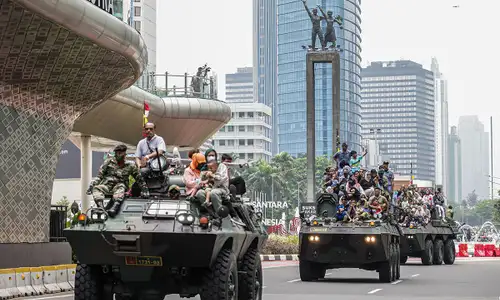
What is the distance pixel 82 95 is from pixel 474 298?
11.4m

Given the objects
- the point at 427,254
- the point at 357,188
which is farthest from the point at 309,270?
the point at 427,254

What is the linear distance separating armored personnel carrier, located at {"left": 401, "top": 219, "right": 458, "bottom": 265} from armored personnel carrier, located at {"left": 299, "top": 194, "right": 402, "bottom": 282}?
31.6 ft

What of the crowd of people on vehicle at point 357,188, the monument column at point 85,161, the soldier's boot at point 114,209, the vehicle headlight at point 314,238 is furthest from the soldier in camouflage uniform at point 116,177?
the monument column at point 85,161

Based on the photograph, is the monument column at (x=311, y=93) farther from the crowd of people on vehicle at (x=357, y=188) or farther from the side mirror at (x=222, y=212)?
the side mirror at (x=222, y=212)

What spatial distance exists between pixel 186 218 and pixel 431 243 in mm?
26360

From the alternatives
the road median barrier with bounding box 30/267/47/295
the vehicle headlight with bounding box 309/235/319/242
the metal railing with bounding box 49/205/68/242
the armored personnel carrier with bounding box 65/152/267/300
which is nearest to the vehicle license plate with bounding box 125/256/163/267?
the armored personnel carrier with bounding box 65/152/267/300

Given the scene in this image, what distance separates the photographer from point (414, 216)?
39.4m

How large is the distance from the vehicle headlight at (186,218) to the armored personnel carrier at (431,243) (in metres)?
22.0

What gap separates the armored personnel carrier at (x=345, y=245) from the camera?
2666cm

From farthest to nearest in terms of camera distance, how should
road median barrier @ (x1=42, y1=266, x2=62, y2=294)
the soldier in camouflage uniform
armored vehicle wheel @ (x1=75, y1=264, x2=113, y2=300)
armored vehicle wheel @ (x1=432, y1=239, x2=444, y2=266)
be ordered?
armored vehicle wheel @ (x1=432, y1=239, x2=444, y2=266) → road median barrier @ (x1=42, y1=266, x2=62, y2=294) → the soldier in camouflage uniform → armored vehicle wheel @ (x1=75, y1=264, x2=113, y2=300)

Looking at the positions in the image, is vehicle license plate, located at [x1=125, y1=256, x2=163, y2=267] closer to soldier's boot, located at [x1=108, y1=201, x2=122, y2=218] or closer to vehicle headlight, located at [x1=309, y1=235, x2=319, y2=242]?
soldier's boot, located at [x1=108, y1=201, x2=122, y2=218]

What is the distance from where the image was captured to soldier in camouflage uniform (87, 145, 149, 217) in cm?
1641

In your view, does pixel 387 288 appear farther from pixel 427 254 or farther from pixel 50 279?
pixel 427 254

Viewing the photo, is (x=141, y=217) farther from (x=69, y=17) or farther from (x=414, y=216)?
(x=414, y=216)
